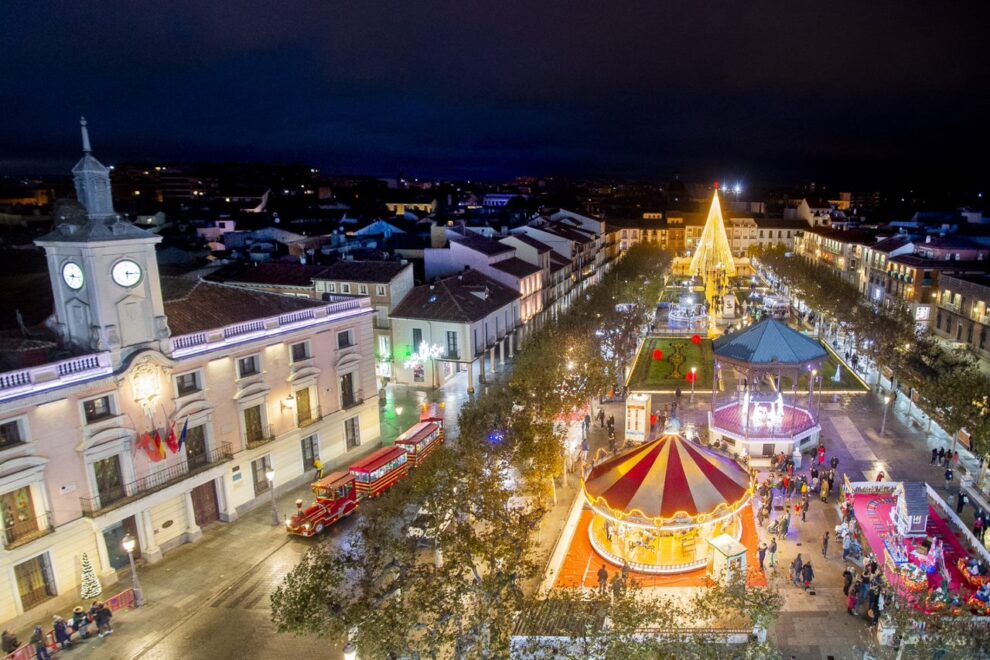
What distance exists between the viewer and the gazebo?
116ft

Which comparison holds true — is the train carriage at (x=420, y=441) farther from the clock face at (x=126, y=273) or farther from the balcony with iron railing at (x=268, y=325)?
the clock face at (x=126, y=273)

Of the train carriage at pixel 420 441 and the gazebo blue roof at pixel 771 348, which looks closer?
the train carriage at pixel 420 441

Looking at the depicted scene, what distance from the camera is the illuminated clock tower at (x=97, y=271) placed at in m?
24.8

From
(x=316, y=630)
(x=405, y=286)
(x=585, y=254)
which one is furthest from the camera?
(x=585, y=254)

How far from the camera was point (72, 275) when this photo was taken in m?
25.1

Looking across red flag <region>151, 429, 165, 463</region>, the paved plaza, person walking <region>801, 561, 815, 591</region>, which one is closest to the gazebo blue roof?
the paved plaza

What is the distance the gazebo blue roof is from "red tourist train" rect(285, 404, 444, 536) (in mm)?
18884

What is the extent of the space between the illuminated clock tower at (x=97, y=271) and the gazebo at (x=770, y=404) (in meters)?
30.0

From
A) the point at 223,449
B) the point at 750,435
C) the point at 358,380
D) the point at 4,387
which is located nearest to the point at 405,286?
the point at 358,380

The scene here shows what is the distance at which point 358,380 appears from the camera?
3669cm

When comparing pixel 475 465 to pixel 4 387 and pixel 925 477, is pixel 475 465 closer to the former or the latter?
pixel 4 387

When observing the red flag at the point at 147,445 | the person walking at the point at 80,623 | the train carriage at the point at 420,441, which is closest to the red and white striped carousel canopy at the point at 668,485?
the train carriage at the point at 420,441

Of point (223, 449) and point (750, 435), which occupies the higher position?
point (223, 449)

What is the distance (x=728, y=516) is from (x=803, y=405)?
69.6 feet
